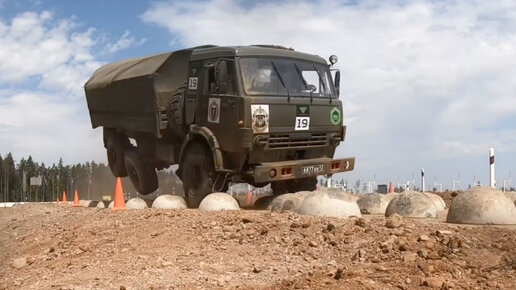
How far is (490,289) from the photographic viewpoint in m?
5.36

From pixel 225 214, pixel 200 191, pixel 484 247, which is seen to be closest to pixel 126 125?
pixel 200 191

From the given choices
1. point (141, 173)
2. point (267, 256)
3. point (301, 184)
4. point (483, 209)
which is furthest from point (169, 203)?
point (483, 209)

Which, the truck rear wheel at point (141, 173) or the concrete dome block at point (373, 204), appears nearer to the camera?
the concrete dome block at point (373, 204)

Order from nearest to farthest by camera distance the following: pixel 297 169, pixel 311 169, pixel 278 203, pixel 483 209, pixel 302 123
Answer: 1. pixel 483 209
2. pixel 278 203
3. pixel 297 169
4. pixel 302 123
5. pixel 311 169

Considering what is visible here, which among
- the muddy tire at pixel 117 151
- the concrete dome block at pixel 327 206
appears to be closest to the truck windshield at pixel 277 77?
the concrete dome block at pixel 327 206

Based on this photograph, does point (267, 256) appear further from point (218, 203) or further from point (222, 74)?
point (222, 74)

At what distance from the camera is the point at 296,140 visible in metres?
11.2

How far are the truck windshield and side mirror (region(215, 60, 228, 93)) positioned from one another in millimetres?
326

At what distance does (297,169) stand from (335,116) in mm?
1513

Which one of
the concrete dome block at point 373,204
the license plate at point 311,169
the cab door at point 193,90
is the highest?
the cab door at point 193,90

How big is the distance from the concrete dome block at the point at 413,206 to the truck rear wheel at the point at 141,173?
247 inches

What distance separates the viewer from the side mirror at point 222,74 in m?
10.9

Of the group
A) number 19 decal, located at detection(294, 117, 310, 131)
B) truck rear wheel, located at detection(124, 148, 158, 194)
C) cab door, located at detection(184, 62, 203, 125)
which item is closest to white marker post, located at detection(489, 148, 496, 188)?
number 19 decal, located at detection(294, 117, 310, 131)

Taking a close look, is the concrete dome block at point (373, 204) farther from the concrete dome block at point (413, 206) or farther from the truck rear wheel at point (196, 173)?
the truck rear wheel at point (196, 173)
